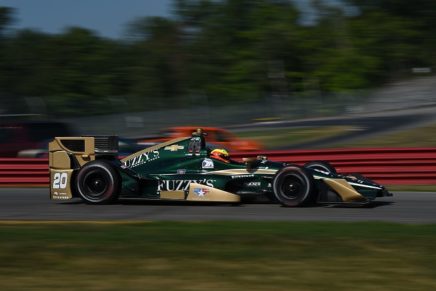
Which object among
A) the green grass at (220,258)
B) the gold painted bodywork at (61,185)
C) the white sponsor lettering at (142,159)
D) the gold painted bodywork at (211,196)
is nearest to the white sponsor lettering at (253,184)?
the gold painted bodywork at (211,196)

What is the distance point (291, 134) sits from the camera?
31219 millimetres

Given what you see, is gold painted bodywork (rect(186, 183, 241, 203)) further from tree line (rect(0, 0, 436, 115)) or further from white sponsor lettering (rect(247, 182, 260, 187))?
tree line (rect(0, 0, 436, 115))

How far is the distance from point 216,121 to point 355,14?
41.5 meters

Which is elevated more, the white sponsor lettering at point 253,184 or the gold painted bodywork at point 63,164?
the gold painted bodywork at point 63,164

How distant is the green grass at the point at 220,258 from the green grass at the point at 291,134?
19.1 m

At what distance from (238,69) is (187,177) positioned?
54702 millimetres

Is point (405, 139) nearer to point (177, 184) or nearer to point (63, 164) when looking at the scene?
point (177, 184)

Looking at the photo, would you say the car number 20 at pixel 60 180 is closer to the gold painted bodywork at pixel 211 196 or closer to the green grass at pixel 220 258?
the gold painted bodywork at pixel 211 196

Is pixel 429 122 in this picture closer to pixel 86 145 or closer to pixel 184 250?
pixel 86 145

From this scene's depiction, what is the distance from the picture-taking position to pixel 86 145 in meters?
13.8

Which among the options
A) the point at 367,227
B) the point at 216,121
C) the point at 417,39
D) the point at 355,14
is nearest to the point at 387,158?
the point at 367,227

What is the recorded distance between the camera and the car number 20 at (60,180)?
13562 millimetres

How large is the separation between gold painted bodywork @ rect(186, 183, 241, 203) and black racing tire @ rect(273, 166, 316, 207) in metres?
0.67

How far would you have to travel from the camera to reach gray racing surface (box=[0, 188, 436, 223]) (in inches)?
446
